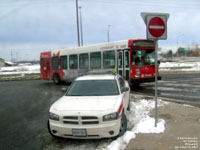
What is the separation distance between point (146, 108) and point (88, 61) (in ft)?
25.7

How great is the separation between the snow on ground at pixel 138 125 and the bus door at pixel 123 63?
436 cm

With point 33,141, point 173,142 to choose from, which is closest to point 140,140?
point 173,142

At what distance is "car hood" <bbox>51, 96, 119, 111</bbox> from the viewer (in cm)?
419

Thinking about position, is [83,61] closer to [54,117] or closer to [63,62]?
[63,62]

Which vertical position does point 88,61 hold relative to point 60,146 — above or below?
above

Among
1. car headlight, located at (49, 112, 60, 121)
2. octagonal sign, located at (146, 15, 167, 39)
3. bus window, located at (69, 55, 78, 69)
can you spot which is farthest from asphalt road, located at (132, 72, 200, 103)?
car headlight, located at (49, 112, 60, 121)

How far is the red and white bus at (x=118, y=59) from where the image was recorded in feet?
36.9

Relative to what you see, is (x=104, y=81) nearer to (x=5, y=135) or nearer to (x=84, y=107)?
(x=84, y=107)

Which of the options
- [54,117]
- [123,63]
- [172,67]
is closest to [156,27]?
[54,117]

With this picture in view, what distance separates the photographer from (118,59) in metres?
11.8

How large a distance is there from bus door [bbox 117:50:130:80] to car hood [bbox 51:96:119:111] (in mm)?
6770

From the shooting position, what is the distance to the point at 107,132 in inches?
154

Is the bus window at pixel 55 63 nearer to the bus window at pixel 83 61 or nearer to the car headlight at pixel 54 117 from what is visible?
the bus window at pixel 83 61

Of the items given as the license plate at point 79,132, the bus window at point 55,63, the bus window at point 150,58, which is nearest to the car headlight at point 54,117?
the license plate at point 79,132
